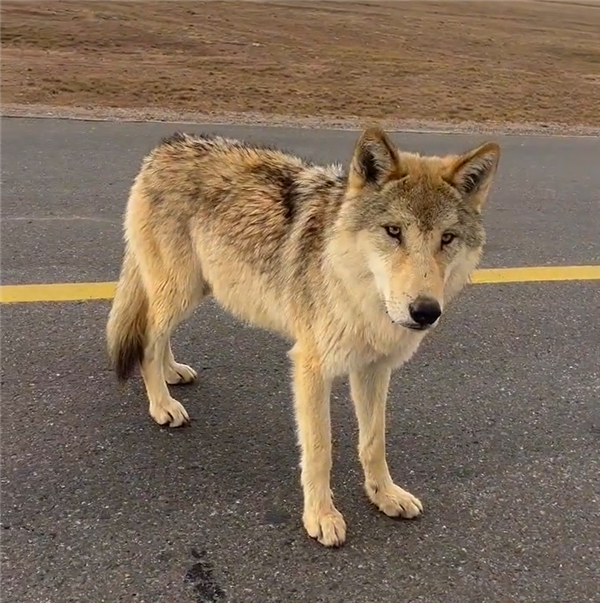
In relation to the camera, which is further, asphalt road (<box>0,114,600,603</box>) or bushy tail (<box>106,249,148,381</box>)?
bushy tail (<box>106,249,148,381</box>)

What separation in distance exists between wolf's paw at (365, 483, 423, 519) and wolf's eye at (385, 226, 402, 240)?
1.15 metres

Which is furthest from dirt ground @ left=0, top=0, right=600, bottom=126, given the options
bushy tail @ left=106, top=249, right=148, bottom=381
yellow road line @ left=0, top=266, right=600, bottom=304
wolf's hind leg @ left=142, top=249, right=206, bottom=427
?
wolf's hind leg @ left=142, top=249, right=206, bottom=427

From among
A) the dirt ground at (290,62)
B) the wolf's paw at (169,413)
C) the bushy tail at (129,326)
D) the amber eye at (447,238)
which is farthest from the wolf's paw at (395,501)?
the dirt ground at (290,62)

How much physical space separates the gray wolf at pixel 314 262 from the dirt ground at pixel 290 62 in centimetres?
699

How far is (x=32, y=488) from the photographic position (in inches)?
129

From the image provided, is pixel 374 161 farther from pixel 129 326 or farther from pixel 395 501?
pixel 129 326

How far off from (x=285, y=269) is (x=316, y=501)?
100 centimetres

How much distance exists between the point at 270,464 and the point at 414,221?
1.39 m

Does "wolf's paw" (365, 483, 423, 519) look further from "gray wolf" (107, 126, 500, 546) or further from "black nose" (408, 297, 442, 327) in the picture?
"black nose" (408, 297, 442, 327)

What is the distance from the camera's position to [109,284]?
17.0ft

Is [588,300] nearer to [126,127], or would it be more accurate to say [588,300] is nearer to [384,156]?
[384,156]

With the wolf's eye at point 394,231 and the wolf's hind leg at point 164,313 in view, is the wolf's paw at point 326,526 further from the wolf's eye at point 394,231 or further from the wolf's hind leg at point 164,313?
the wolf's eye at point 394,231

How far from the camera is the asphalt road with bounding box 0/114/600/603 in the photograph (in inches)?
114

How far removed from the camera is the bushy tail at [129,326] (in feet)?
12.7
